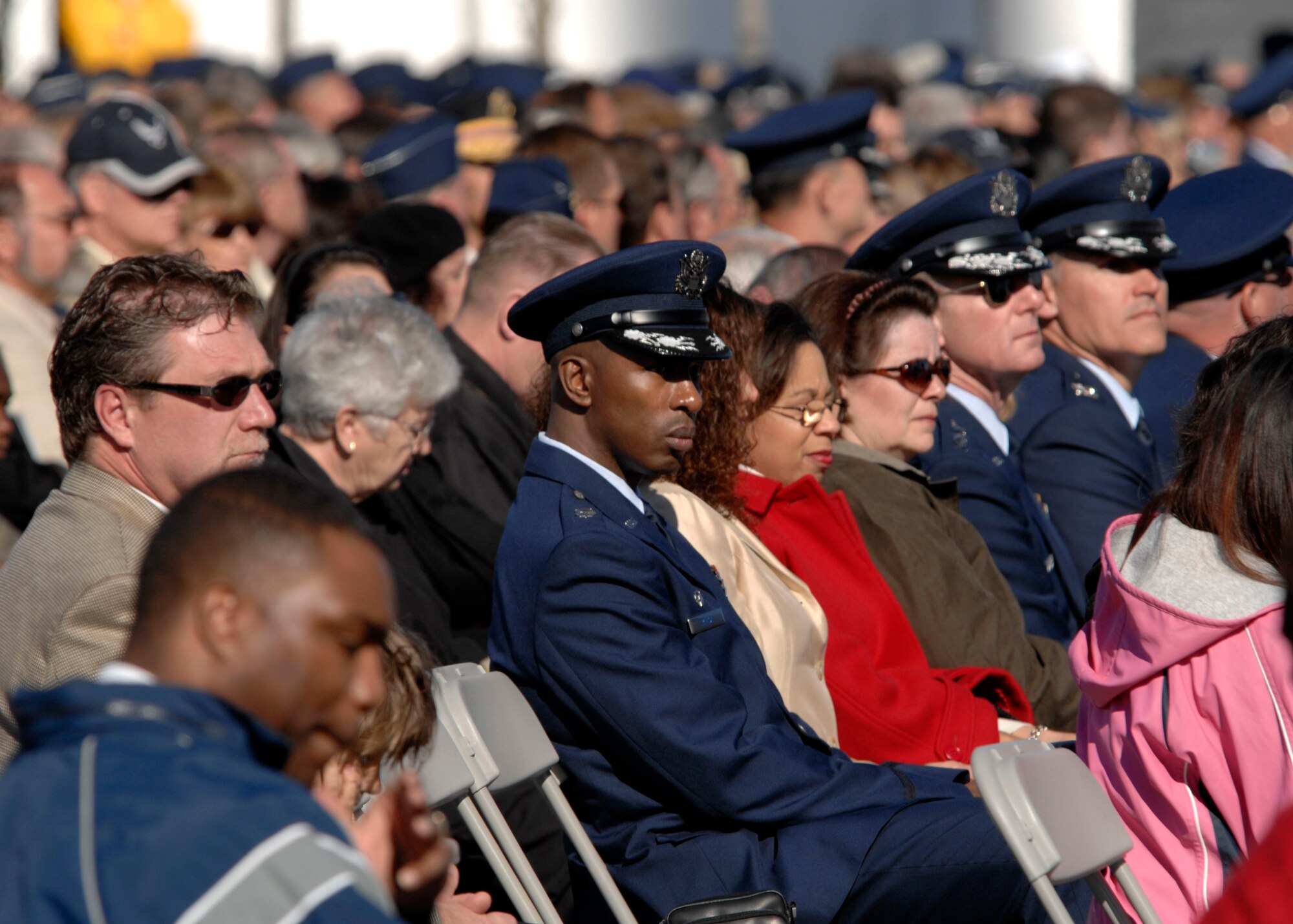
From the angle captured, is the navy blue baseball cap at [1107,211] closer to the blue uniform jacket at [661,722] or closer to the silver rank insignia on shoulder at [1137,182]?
the silver rank insignia on shoulder at [1137,182]

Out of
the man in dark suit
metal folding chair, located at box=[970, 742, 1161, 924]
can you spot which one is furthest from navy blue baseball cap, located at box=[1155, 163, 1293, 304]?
metal folding chair, located at box=[970, 742, 1161, 924]

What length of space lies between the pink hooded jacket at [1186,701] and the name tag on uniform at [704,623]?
0.78 meters

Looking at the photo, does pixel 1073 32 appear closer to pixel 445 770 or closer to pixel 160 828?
pixel 445 770

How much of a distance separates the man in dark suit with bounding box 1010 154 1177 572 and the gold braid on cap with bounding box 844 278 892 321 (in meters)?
0.80

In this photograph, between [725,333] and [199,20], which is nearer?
[725,333]

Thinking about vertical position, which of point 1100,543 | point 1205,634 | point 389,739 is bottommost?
point 1100,543

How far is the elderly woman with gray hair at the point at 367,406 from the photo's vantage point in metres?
4.63

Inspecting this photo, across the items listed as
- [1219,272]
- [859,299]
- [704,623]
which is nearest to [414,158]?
[859,299]

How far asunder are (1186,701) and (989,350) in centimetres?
244

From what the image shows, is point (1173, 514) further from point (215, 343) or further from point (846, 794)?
point (215, 343)

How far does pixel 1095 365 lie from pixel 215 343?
3257 millimetres

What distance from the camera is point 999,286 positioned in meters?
5.41

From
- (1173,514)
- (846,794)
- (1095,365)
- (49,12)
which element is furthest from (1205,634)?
(49,12)

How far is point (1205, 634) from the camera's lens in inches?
118
